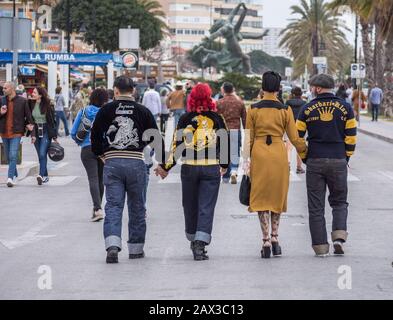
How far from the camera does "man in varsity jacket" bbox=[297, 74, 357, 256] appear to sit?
11852 millimetres

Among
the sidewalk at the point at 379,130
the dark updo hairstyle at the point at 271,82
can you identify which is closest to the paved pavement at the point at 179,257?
the dark updo hairstyle at the point at 271,82

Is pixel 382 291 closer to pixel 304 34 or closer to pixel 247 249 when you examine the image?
pixel 247 249

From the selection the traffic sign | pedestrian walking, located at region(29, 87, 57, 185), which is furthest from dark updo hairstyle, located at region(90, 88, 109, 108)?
the traffic sign

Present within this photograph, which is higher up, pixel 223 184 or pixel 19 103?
pixel 19 103

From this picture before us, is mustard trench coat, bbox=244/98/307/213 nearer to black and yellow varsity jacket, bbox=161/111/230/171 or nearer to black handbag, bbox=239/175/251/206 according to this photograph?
black handbag, bbox=239/175/251/206

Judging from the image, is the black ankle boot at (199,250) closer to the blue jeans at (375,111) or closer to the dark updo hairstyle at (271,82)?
the dark updo hairstyle at (271,82)

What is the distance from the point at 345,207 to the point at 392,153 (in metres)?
20.5

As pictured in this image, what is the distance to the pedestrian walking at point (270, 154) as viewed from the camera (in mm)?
11852

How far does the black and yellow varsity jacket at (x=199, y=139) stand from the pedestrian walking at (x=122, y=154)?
1.05ft

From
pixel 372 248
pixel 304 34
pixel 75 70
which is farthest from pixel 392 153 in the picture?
pixel 304 34

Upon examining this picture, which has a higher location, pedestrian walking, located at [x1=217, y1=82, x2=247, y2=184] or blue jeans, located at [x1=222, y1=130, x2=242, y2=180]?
pedestrian walking, located at [x1=217, y1=82, x2=247, y2=184]

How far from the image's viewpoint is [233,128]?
2169cm

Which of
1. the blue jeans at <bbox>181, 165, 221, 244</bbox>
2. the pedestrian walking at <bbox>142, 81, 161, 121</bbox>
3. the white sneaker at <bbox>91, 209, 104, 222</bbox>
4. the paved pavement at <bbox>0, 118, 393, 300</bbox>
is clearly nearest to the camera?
the paved pavement at <bbox>0, 118, 393, 300</bbox>

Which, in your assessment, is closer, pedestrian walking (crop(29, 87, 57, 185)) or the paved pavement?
the paved pavement
